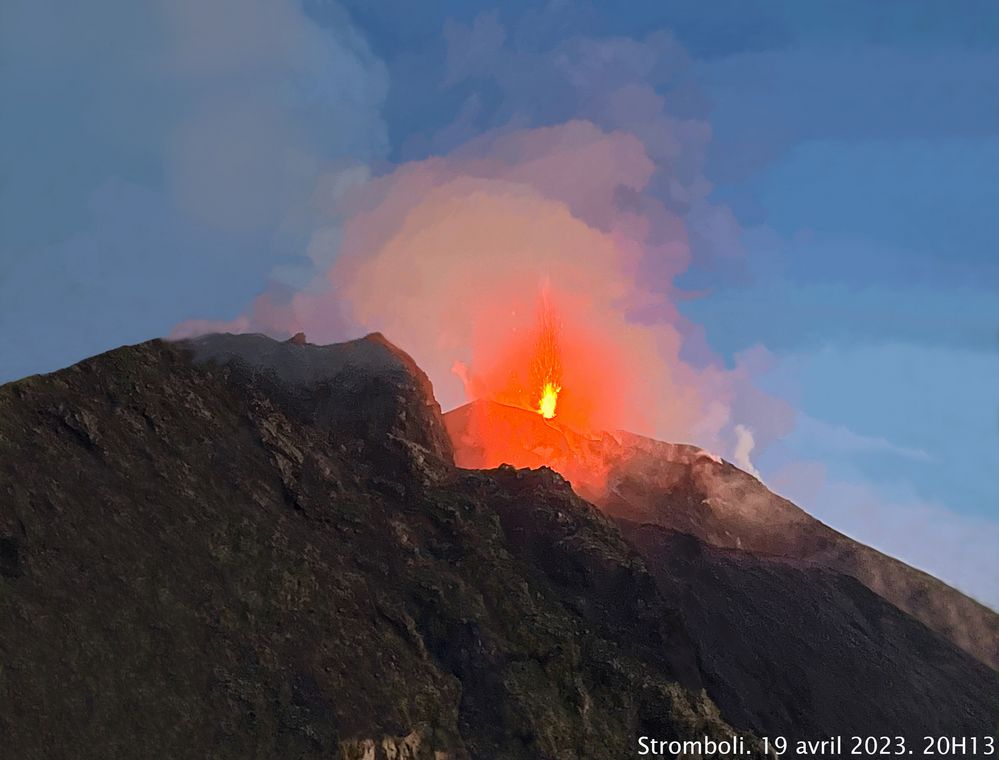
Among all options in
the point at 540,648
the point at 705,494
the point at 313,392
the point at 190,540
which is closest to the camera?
the point at 190,540

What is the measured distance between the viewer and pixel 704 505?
8681 cm

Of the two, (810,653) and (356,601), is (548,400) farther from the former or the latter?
(356,601)

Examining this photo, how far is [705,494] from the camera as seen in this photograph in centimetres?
8944

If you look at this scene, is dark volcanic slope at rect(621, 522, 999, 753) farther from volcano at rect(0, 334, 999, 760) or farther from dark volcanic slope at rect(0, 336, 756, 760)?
dark volcanic slope at rect(0, 336, 756, 760)

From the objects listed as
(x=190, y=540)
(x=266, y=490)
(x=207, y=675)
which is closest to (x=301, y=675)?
(x=207, y=675)

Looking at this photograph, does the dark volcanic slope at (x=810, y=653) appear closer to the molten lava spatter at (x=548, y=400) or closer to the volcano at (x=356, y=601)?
the volcano at (x=356, y=601)

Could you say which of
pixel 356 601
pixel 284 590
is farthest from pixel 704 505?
pixel 284 590

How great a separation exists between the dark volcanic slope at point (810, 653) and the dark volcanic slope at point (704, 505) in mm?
9406

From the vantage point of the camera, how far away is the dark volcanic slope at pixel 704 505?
3177 inches

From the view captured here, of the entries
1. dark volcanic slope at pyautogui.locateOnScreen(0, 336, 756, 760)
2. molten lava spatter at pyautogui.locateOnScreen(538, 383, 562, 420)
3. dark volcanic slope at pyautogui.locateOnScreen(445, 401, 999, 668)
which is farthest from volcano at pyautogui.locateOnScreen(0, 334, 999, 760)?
molten lava spatter at pyautogui.locateOnScreen(538, 383, 562, 420)

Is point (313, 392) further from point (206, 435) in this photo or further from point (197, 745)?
point (197, 745)

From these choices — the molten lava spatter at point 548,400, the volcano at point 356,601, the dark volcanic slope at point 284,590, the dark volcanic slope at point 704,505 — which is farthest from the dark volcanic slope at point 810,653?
the molten lava spatter at point 548,400

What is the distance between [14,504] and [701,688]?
3779 centimetres

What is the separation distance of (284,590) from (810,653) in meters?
37.7
